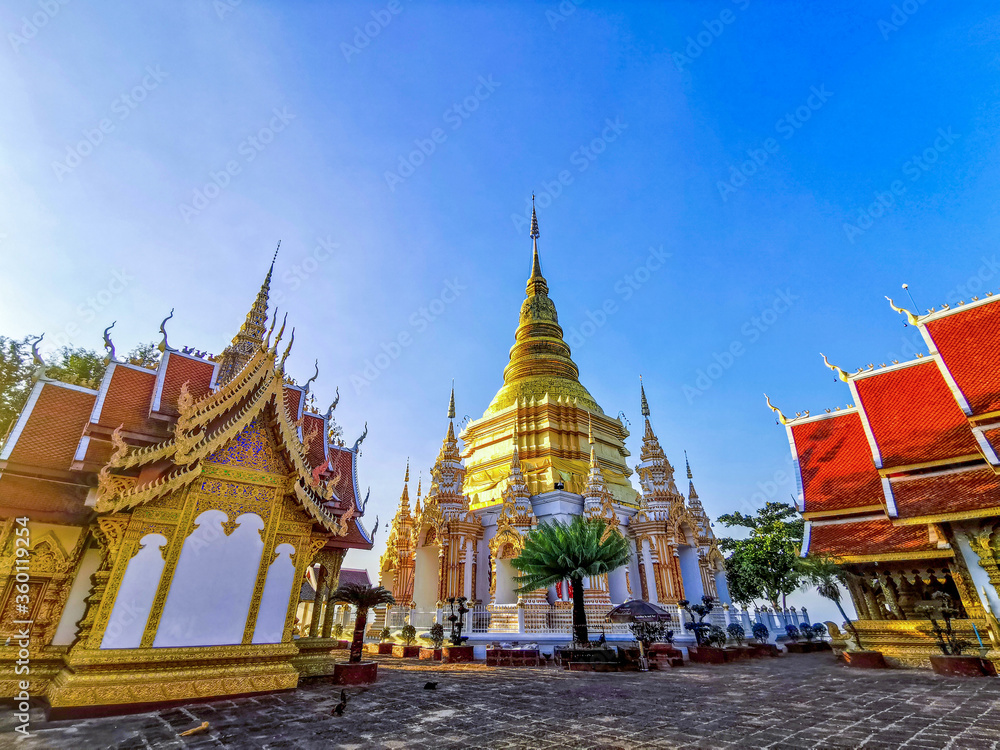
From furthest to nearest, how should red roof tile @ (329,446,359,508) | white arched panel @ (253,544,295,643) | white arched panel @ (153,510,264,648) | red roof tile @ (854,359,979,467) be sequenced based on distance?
red roof tile @ (854,359,979,467), red roof tile @ (329,446,359,508), white arched panel @ (253,544,295,643), white arched panel @ (153,510,264,648)

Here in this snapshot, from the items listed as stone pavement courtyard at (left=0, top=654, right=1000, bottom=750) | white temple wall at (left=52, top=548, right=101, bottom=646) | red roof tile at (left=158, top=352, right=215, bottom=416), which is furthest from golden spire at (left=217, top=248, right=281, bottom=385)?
stone pavement courtyard at (left=0, top=654, right=1000, bottom=750)

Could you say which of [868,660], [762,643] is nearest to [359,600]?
[868,660]

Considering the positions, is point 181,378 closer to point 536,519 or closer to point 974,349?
point 536,519

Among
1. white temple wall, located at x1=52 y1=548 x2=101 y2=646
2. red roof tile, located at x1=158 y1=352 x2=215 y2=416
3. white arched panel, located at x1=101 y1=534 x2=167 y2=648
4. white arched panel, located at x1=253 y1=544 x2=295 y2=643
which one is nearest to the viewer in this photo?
white arched panel, located at x1=101 y1=534 x2=167 y2=648

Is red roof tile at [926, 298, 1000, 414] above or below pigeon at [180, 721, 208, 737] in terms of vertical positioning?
above

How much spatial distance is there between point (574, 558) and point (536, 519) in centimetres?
573

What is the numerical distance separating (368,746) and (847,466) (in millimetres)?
16160

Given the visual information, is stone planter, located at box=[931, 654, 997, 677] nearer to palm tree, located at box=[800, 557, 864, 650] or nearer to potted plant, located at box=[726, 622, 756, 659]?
palm tree, located at box=[800, 557, 864, 650]

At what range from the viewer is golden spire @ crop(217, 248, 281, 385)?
49.8 feet

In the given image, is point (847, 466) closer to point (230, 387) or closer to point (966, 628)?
point (966, 628)

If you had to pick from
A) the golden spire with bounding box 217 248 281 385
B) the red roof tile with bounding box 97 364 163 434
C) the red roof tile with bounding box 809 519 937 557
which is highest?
the golden spire with bounding box 217 248 281 385

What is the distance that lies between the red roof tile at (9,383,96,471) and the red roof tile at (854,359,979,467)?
726 inches

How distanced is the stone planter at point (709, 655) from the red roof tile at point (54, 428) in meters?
16.3

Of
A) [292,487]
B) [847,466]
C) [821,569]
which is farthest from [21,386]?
[847,466]
